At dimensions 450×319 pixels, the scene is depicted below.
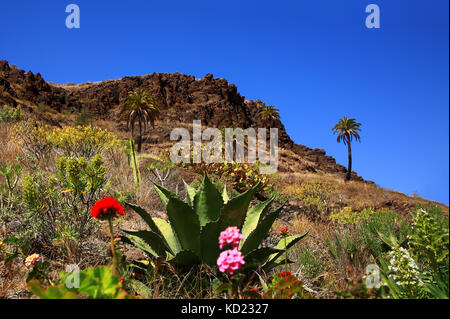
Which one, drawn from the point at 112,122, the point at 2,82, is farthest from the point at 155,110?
the point at 112,122

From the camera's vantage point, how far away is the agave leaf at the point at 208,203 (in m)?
2.63

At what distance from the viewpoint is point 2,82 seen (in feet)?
135

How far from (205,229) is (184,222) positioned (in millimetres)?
289

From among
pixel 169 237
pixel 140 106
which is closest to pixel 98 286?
pixel 169 237

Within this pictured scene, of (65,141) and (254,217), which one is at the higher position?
(65,141)

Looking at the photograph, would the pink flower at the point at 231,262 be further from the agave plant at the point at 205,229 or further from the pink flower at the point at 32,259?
the pink flower at the point at 32,259

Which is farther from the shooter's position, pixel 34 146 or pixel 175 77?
pixel 175 77

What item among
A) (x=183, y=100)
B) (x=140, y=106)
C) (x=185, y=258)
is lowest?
(x=185, y=258)

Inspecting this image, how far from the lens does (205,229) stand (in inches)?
91.3

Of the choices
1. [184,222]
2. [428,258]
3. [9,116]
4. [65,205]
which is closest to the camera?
[428,258]

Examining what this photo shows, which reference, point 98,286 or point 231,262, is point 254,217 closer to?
point 231,262
